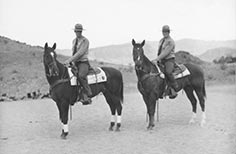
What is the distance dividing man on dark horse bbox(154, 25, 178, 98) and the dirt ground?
3.56 ft

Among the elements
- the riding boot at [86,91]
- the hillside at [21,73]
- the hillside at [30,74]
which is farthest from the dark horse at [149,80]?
the hillside at [21,73]

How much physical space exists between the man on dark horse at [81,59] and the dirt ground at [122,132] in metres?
1.04

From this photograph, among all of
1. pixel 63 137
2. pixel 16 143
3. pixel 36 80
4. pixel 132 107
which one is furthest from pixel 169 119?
pixel 36 80

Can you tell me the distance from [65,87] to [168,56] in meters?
2.67

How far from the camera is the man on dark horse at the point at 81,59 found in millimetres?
7828

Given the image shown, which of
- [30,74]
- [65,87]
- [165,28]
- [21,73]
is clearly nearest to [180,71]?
[165,28]

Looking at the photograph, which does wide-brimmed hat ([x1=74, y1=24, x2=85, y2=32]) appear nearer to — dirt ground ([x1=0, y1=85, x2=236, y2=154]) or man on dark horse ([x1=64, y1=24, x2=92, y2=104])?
man on dark horse ([x1=64, y1=24, x2=92, y2=104])

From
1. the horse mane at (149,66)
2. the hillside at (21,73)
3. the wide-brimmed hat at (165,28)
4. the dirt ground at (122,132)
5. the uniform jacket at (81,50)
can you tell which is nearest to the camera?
the dirt ground at (122,132)

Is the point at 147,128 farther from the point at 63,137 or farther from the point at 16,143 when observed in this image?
the point at 16,143

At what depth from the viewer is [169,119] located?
9.92 m

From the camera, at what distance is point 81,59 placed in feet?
26.1

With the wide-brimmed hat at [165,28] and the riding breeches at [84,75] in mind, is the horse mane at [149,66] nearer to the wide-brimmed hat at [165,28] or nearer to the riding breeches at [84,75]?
the wide-brimmed hat at [165,28]

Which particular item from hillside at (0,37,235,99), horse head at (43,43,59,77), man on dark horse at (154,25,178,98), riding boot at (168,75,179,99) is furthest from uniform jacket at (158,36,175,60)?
hillside at (0,37,235,99)

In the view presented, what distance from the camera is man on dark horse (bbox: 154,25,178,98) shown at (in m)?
8.62
